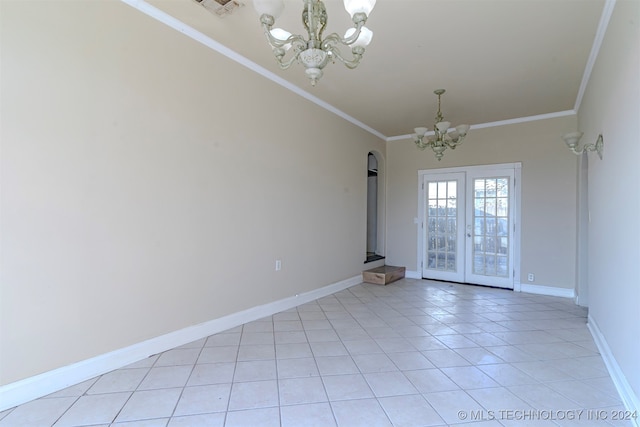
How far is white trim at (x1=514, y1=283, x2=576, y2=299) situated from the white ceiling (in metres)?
2.70

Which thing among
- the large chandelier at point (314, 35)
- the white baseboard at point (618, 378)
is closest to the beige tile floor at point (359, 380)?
the white baseboard at point (618, 378)

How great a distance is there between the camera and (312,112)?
450 centimetres

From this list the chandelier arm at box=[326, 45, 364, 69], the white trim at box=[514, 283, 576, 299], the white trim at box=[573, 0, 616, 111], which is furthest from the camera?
the white trim at box=[514, 283, 576, 299]

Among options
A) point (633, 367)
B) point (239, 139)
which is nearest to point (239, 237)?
point (239, 139)

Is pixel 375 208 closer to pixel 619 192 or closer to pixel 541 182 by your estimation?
pixel 541 182

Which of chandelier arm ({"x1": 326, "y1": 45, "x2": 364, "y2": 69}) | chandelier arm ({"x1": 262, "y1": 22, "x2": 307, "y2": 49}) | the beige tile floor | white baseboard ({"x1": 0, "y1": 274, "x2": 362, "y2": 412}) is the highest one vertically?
chandelier arm ({"x1": 262, "y1": 22, "x2": 307, "y2": 49})

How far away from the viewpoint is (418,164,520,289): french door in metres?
5.33

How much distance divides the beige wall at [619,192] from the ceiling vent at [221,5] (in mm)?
2638

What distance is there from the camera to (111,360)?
241cm

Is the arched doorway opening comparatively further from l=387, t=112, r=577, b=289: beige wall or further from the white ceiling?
the white ceiling

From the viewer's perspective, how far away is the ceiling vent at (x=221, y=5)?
8.20ft

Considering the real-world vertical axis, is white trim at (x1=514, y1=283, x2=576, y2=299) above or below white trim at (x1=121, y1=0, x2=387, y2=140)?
below

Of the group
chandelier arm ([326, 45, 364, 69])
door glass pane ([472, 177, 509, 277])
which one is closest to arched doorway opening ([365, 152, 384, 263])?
door glass pane ([472, 177, 509, 277])

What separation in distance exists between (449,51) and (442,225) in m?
3.49
